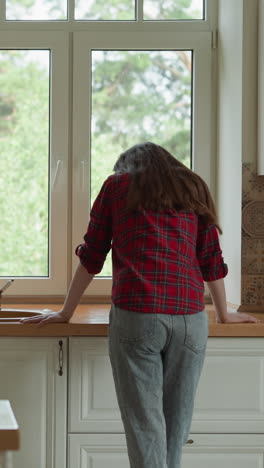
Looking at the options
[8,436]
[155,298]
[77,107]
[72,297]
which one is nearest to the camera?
[8,436]

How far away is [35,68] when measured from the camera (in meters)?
3.28

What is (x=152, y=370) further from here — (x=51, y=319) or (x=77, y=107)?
(x=77, y=107)

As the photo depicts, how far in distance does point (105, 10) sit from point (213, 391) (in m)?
1.66

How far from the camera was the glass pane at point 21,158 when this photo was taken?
328cm

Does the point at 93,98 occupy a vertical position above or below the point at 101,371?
above

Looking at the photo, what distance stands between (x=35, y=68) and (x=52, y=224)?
653 millimetres

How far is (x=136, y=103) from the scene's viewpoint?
3297 mm

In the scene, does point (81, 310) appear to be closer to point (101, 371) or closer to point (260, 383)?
→ point (101, 371)

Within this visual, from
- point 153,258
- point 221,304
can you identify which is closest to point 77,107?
point 221,304

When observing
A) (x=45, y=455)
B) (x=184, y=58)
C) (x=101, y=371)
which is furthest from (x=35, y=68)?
(x=45, y=455)

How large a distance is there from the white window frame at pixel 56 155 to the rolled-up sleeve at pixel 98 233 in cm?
84

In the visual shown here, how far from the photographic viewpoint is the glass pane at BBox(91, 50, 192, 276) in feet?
10.8

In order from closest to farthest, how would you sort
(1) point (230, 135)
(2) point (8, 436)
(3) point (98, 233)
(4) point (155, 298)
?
1. (2) point (8, 436)
2. (4) point (155, 298)
3. (3) point (98, 233)
4. (1) point (230, 135)

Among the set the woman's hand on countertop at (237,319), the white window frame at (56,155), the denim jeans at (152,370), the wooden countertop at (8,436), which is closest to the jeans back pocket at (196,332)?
the denim jeans at (152,370)
